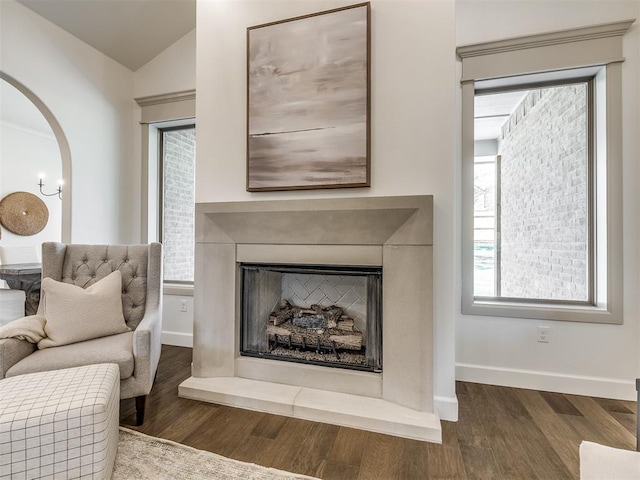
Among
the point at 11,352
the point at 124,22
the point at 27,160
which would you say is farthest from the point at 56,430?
the point at 27,160

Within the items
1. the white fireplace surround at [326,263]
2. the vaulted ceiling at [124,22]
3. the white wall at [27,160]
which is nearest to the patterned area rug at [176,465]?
the white fireplace surround at [326,263]

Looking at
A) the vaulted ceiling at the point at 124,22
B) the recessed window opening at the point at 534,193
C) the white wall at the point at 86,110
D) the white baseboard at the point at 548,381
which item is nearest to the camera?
the white baseboard at the point at 548,381

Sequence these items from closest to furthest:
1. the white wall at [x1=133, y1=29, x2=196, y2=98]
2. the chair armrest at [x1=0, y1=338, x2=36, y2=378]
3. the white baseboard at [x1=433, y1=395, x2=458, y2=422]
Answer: the chair armrest at [x1=0, y1=338, x2=36, y2=378] → the white baseboard at [x1=433, y1=395, x2=458, y2=422] → the white wall at [x1=133, y1=29, x2=196, y2=98]

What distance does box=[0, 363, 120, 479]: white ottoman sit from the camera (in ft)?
3.96

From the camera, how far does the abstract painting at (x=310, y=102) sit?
2.07 metres

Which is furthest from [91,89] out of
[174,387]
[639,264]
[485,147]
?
[639,264]

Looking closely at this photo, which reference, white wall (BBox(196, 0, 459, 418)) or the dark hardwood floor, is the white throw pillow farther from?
white wall (BBox(196, 0, 459, 418))

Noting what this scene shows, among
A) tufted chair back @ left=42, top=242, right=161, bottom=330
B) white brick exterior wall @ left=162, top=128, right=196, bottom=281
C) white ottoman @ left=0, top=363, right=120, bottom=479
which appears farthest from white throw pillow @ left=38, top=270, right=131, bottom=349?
white brick exterior wall @ left=162, top=128, right=196, bottom=281

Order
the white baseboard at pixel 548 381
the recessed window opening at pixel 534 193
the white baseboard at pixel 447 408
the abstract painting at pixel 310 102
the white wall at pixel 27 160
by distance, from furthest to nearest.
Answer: the white wall at pixel 27 160, the recessed window opening at pixel 534 193, the white baseboard at pixel 548 381, the abstract painting at pixel 310 102, the white baseboard at pixel 447 408

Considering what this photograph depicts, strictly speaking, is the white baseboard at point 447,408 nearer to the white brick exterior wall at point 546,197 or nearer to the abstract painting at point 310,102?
the white brick exterior wall at point 546,197

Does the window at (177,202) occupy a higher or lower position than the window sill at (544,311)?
higher

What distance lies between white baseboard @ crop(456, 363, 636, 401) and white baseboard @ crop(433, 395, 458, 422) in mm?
629

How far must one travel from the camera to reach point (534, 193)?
2.57 metres

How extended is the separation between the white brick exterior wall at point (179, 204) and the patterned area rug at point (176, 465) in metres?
1.98
